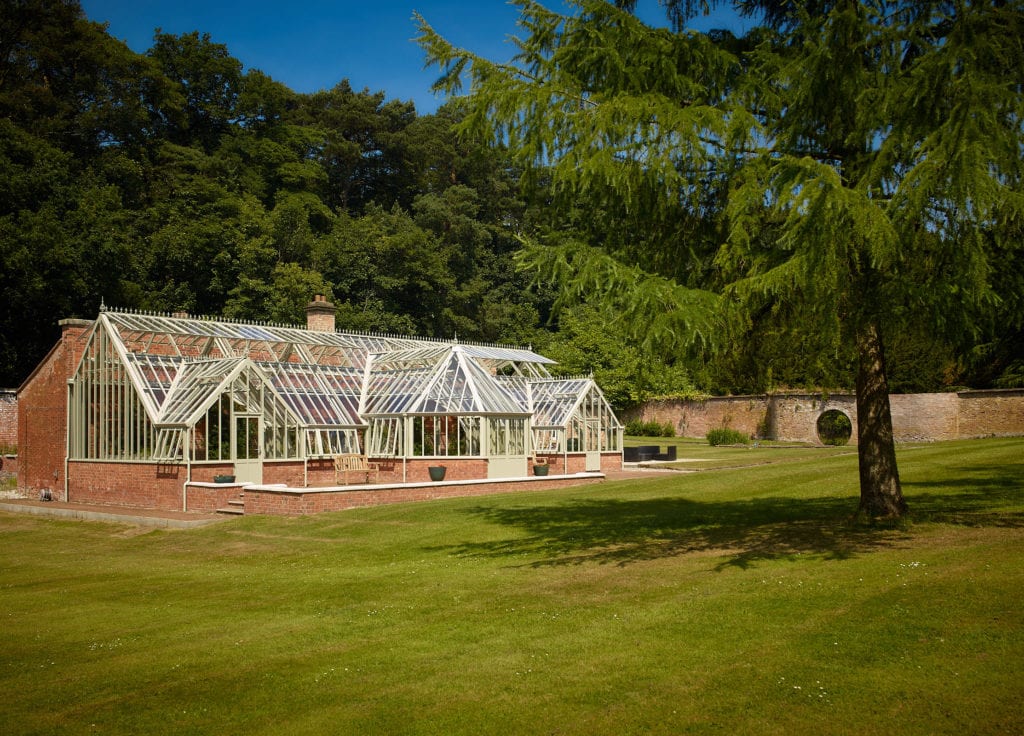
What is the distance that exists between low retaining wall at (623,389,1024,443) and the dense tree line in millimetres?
1379

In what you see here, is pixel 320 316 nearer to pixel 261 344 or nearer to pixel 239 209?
pixel 261 344

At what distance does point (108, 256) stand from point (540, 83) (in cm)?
3443

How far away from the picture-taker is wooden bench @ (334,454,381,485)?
24.8 m

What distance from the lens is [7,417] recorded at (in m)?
34.6

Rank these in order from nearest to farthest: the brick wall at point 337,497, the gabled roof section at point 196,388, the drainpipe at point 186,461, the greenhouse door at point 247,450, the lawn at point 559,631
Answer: the lawn at point 559,631 → the brick wall at point 337,497 → the drainpipe at point 186,461 → the gabled roof section at point 196,388 → the greenhouse door at point 247,450

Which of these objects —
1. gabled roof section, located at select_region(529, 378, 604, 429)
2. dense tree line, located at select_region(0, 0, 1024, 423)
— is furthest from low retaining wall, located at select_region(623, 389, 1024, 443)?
gabled roof section, located at select_region(529, 378, 604, 429)

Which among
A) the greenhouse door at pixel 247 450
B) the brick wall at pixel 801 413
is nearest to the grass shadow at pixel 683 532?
the greenhouse door at pixel 247 450

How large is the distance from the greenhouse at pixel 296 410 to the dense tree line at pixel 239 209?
361 cm

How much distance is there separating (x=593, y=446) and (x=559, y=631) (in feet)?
71.6

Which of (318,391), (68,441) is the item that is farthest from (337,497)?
(68,441)

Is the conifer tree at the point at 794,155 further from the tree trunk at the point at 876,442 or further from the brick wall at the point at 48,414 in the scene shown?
the brick wall at the point at 48,414

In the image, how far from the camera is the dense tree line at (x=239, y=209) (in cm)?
3828

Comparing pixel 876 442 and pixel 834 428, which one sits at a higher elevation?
pixel 876 442

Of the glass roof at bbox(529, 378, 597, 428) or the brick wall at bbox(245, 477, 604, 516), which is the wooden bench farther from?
the glass roof at bbox(529, 378, 597, 428)
